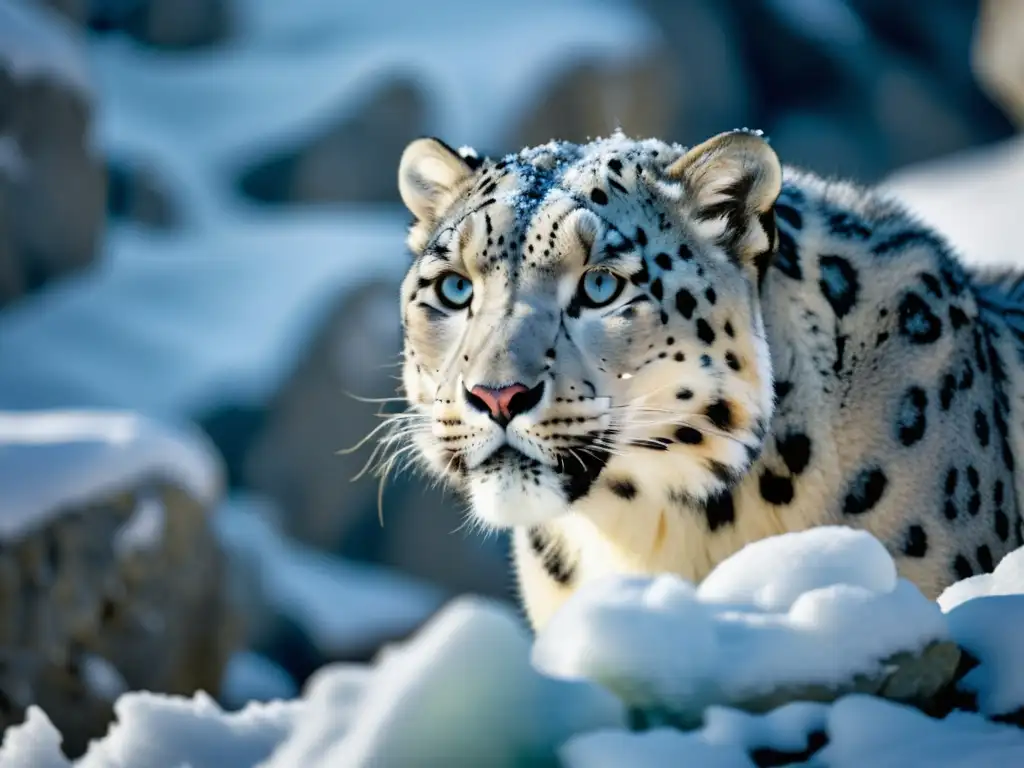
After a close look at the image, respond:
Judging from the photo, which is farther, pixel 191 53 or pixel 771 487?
pixel 191 53

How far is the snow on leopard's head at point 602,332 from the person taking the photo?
186cm

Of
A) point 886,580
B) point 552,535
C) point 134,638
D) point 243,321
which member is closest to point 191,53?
point 243,321

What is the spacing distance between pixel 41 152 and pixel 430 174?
7.45m

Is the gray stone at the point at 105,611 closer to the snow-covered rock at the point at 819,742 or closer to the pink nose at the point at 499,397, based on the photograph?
the pink nose at the point at 499,397

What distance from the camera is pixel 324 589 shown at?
9.51 m

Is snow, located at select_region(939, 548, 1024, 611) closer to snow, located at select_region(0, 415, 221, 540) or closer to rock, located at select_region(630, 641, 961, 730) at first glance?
rock, located at select_region(630, 641, 961, 730)

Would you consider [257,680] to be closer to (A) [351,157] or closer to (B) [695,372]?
(A) [351,157]

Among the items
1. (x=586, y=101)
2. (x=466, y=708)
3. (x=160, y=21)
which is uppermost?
(x=160, y=21)

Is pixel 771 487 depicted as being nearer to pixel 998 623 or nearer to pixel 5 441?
pixel 998 623

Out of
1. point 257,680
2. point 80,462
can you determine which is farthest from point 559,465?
point 257,680

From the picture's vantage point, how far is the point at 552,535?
2250 mm

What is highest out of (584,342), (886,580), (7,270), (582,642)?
(7,270)

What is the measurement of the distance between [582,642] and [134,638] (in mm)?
3660

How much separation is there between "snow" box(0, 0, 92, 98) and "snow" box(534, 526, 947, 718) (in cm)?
813
